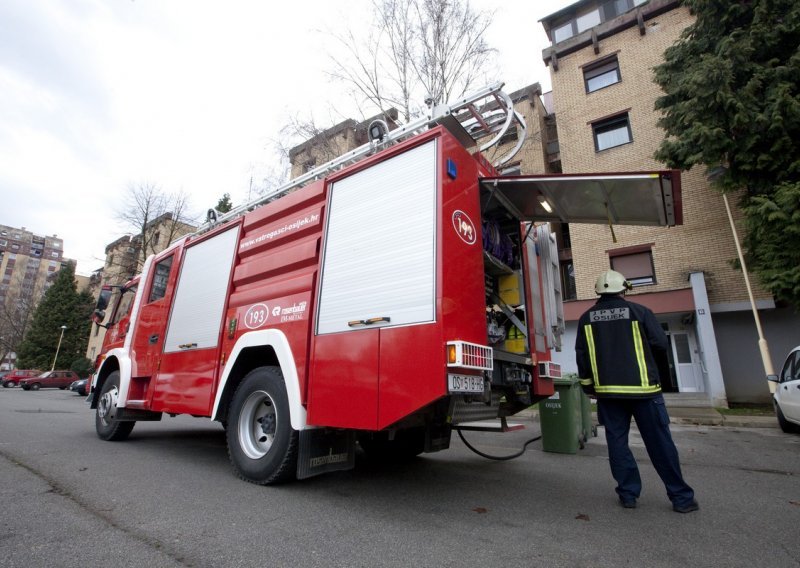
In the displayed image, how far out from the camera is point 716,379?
12062 mm

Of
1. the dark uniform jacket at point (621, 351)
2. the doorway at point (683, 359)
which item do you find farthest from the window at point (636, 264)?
the dark uniform jacket at point (621, 351)

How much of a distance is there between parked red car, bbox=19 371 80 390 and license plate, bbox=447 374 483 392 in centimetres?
3760

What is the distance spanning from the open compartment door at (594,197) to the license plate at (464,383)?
1849 millimetres

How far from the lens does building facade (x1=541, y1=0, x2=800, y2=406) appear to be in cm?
1300

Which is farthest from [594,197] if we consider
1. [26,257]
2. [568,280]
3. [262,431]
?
[26,257]

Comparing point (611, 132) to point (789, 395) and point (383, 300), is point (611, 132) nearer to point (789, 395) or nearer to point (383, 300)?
point (789, 395)

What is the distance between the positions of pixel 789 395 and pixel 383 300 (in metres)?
8.16

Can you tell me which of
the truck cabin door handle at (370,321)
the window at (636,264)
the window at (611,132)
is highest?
the window at (611,132)

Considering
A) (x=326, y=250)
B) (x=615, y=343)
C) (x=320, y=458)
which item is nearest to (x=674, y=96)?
(x=615, y=343)

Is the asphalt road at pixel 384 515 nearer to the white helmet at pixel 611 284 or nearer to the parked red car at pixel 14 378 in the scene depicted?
the white helmet at pixel 611 284

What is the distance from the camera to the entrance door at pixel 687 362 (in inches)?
541

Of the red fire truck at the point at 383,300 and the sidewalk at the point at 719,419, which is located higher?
the red fire truck at the point at 383,300

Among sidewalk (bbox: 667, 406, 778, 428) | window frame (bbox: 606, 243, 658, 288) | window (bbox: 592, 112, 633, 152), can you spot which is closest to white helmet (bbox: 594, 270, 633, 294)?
sidewalk (bbox: 667, 406, 778, 428)

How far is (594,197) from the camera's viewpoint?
4.02m
